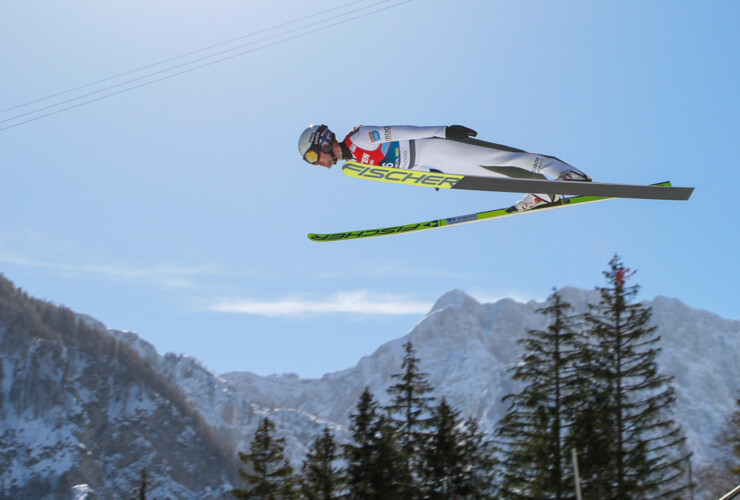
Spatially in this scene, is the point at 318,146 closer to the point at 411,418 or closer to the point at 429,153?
the point at 429,153

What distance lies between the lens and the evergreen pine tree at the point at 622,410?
16.1 m

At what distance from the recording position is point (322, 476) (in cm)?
2152

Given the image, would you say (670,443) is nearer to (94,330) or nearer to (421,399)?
(421,399)

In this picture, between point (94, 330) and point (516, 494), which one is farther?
point (94, 330)

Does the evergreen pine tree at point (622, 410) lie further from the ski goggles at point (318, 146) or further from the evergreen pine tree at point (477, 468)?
the ski goggles at point (318, 146)

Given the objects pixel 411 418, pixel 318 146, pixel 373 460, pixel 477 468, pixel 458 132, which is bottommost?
pixel 477 468

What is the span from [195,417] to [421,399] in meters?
178

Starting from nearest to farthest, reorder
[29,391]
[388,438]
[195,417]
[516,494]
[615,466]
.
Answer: [615,466] < [516,494] < [388,438] < [29,391] < [195,417]

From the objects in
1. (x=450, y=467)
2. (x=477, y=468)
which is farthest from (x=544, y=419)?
(x=477, y=468)

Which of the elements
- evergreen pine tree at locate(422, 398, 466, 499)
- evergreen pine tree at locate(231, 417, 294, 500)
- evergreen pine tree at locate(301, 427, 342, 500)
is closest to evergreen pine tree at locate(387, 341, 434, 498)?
evergreen pine tree at locate(422, 398, 466, 499)

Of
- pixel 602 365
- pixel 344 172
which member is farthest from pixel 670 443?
pixel 344 172

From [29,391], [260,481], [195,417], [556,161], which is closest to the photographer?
[556,161]

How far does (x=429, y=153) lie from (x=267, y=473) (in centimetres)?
1457

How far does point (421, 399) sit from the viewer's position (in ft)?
74.8
